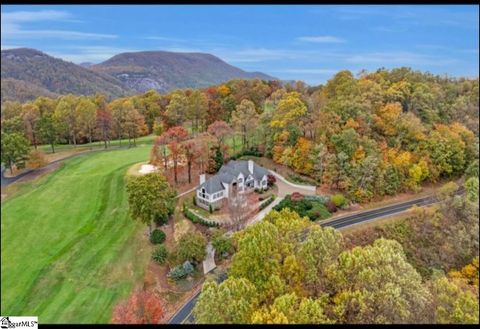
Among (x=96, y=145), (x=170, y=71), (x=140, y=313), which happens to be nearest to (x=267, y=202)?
(x=140, y=313)

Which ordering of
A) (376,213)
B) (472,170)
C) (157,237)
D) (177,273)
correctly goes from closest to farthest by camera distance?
(177,273) < (157,237) < (376,213) < (472,170)

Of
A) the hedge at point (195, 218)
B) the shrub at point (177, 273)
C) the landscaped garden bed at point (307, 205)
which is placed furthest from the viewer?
the landscaped garden bed at point (307, 205)

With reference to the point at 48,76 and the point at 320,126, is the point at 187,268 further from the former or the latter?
the point at 48,76

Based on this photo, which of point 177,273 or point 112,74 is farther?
point 112,74

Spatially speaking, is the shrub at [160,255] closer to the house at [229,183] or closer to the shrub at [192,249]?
the shrub at [192,249]

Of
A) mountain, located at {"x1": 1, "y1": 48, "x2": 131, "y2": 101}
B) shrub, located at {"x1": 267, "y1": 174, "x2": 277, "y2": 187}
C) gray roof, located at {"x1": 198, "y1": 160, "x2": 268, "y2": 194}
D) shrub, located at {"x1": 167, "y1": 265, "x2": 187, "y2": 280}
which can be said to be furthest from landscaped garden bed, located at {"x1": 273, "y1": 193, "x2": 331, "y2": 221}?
mountain, located at {"x1": 1, "y1": 48, "x2": 131, "y2": 101}

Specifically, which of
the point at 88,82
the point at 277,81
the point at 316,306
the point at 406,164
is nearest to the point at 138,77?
the point at 88,82

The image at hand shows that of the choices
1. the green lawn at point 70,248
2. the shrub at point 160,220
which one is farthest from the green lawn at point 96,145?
the shrub at point 160,220
